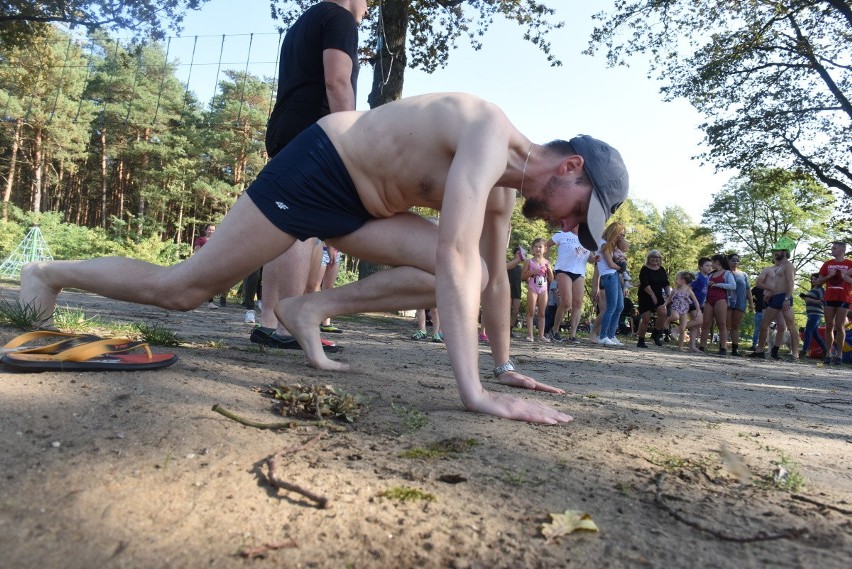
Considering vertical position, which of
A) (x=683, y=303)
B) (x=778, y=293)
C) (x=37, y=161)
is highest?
(x=37, y=161)

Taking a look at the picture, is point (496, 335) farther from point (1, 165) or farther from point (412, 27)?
point (1, 165)

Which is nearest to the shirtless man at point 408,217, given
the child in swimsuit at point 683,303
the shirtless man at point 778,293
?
the child in swimsuit at point 683,303

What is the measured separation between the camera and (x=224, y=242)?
2.59m

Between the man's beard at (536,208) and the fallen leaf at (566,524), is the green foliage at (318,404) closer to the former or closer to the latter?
the fallen leaf at (566,524)

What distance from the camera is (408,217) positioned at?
114 inches

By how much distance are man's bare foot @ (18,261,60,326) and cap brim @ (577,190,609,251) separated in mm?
2606

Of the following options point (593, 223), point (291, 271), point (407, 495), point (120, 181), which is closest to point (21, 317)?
point (291, 271)

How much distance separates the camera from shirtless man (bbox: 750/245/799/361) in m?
9.71

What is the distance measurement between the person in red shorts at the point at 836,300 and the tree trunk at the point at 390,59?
758 centimetres

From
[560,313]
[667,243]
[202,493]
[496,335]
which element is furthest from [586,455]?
[667,243]

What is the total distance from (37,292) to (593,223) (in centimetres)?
273

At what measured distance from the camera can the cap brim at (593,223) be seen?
2.41 m

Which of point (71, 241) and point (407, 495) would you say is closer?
point (407, 495)

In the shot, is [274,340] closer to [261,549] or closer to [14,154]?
[261,549]
